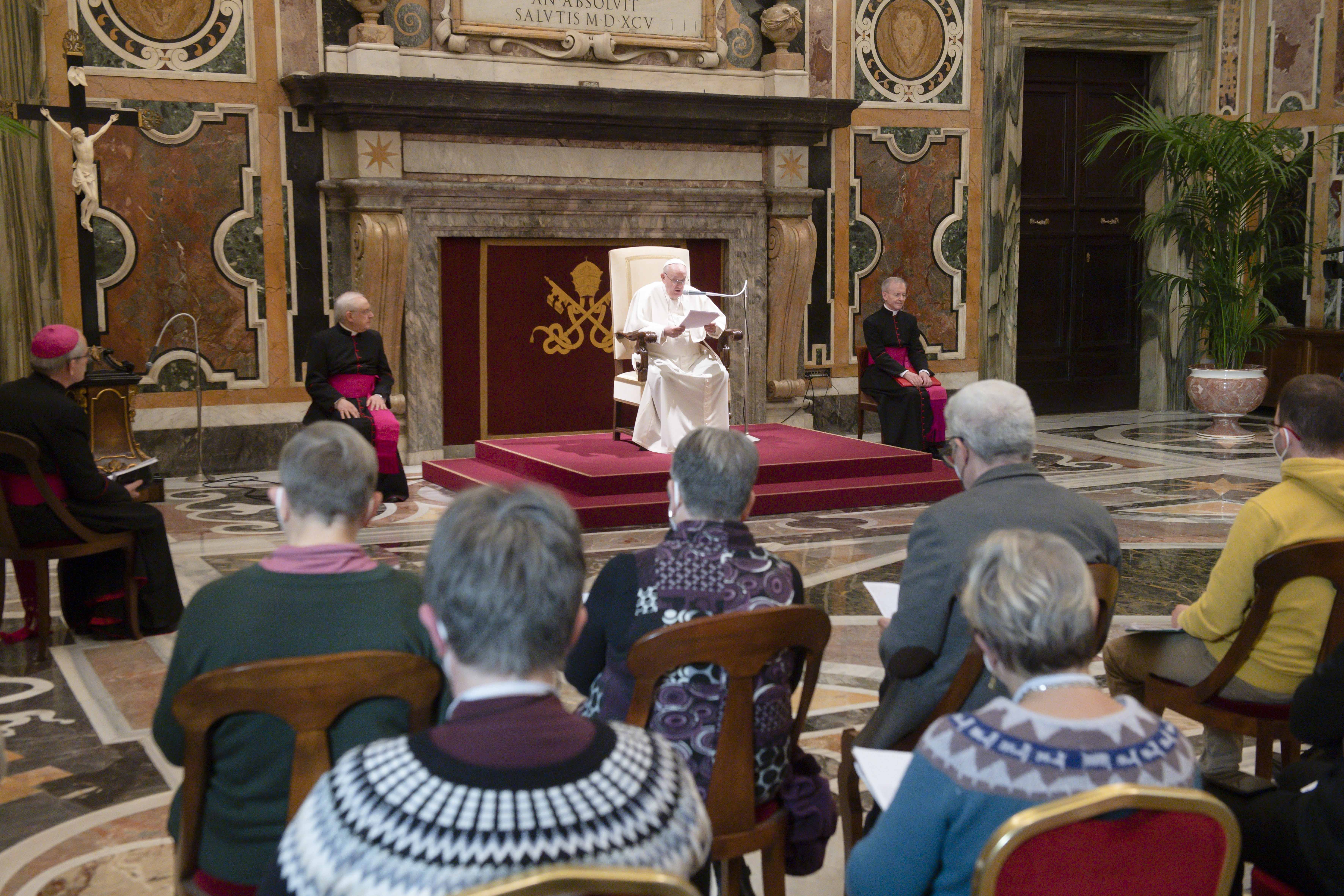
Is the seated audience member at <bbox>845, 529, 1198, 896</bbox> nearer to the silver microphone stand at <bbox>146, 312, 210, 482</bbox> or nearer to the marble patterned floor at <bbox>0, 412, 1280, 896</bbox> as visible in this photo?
the marble patterned floor at <bbox>0, 412, 1280, 896</bbox>

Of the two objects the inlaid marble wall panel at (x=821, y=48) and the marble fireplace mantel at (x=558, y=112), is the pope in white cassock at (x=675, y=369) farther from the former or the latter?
the inlaid marble wall panel at (x=821, y=48)

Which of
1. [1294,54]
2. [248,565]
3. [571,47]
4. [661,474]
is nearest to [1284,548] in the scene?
[248,565]

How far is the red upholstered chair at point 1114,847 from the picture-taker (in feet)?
4.68

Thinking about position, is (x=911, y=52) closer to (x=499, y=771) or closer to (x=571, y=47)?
(x=571, y=47)

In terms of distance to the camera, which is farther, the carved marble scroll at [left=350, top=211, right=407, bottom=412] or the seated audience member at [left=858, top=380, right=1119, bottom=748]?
the carved marble scroll at [left=350, top=211, right=407, bottom=412]

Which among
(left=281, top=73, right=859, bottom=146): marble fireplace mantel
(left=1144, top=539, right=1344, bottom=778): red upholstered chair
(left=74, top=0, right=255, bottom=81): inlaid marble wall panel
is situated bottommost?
(left=1144, top=539, right=1344, bottom=778): red upholstered chair

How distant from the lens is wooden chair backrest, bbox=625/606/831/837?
2059 mm

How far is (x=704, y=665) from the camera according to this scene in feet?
7.10

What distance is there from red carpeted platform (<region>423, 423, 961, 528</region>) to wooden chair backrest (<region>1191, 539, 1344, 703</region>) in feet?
12.5

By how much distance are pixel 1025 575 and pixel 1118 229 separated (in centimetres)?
1006

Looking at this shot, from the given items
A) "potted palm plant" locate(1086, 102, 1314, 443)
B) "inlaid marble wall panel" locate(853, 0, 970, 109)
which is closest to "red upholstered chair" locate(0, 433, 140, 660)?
"inlaid marble wall panel" locate(853, 0, 970, 109)

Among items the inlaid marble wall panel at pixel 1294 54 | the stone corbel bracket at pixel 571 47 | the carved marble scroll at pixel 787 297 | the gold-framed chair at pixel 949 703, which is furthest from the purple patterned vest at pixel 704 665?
the inlaid marble wall panel at pixel 1294 54

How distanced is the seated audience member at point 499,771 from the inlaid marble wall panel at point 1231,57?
1071 centimetres

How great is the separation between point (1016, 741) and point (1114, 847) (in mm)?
151
